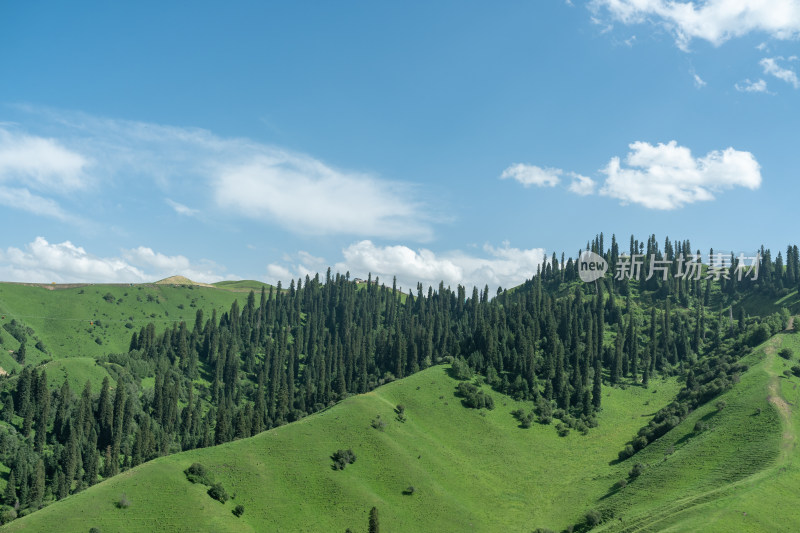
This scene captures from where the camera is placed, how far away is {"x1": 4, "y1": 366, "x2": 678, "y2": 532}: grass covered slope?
3898 inches

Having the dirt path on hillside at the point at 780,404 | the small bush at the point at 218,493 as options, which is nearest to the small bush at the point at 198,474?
the small bush at the point at 218,493

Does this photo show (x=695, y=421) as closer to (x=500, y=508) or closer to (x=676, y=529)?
(x=500, y=508)

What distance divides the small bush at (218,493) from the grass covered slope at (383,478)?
133cm

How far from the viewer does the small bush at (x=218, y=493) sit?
105 metres

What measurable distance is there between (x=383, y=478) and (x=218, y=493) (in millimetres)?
38908

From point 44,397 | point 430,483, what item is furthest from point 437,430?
point 44,397

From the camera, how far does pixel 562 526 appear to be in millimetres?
118500

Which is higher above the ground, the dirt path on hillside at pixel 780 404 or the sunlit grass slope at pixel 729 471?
the dirt path on hillside at pixel 780 404

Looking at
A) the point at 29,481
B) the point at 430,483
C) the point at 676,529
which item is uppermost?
the point at 676,529

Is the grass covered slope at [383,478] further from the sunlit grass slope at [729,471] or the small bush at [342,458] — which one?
the sunlit grass slope at [729,471]

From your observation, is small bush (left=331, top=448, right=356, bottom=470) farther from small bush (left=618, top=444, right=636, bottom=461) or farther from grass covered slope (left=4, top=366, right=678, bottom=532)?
small bush (left=618, top=444, right=636, bottom=461)

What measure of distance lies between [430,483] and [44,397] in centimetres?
12986

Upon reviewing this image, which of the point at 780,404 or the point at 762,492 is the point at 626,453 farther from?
the point at 762,492

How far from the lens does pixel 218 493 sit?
347 feet
